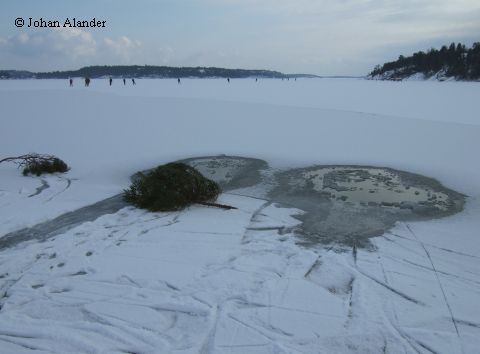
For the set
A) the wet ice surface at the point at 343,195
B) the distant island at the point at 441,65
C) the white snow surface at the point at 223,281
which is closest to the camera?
the white snow surface at the point at 223,281

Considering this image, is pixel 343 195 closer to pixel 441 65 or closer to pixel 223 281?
pixel 223 281

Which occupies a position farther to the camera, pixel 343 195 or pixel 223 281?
pixel 343 195

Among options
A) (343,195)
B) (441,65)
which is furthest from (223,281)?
(441,65)

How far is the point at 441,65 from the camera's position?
72.9 metres

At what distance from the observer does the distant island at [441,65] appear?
6256cm

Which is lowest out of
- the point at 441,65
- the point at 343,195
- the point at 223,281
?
the point at 223,281

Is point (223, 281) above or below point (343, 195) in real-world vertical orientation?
below

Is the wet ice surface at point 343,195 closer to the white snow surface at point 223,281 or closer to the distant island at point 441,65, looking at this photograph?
the white snow surface at point 223,281

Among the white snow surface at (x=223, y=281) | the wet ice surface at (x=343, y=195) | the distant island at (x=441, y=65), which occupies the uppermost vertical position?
the distant island at (x=441, y=65)

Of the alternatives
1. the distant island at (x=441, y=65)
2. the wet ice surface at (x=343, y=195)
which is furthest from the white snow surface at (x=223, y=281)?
the distant island at (x=441, y=65)

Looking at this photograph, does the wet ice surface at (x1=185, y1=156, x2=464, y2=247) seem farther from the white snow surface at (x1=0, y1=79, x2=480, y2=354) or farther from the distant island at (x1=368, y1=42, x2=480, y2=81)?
the distant island at (x1=368, y1=42, x2=480, y2=81)

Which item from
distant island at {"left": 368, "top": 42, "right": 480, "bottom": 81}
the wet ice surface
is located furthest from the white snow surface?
distant island at {"left": 368, "top": 42, "right": 480, "bottom": 81}

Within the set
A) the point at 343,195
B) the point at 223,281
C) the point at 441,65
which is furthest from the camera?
the point at 441,65

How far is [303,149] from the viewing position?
36.1 feet
